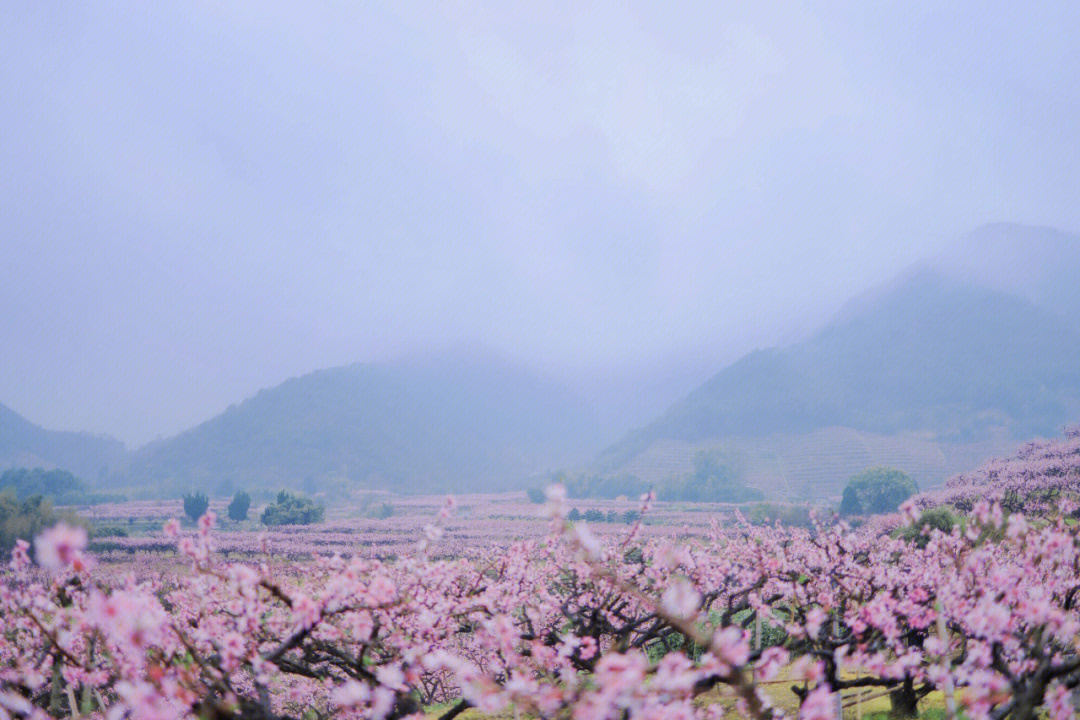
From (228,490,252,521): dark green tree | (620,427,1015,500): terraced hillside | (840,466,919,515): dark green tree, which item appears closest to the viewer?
(840,466,919,515): dark green tree

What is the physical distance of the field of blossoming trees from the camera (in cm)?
370

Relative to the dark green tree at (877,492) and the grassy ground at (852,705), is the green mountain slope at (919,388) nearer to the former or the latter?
the dark green tree at (877,492)

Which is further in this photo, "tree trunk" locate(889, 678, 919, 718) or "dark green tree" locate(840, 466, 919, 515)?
"dark green tree" locate(840, 466, 919, 515)

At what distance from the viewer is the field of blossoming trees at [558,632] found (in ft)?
12.1

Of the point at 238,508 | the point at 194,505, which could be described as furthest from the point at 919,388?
the point at 194,505

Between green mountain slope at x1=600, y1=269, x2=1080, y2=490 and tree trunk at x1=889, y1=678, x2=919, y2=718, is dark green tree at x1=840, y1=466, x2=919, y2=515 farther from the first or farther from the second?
green mountain slope at x1=600, y1=269, x2=1080, y2=490

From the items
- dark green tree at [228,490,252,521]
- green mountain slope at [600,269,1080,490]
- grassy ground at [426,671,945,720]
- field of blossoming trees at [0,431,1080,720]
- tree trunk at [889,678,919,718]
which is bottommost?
dark green tree at [228,490,252,521]

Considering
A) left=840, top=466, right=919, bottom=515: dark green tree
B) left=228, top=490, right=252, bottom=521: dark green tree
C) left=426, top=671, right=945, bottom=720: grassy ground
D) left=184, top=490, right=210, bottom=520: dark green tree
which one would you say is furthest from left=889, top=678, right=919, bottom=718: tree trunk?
left=228, top=490, right=252, bottom=521: dark green tree

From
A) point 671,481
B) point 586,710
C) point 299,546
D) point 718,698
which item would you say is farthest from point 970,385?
point 586,710

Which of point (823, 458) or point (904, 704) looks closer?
point (904, 704)

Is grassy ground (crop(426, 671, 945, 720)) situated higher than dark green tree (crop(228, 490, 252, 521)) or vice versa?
grassy ground (crop(426, 671, 945, 720))

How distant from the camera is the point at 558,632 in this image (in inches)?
435

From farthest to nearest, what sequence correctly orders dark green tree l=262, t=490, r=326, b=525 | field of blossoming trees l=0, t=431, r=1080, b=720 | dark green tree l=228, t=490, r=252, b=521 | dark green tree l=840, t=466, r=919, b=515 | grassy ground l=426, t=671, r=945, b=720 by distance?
dark green tree l=228, t=490, r=252, b=521 → dark green tree l=262, t=490, r=326, b=525 → dark green tree l=840, t=466, r=919, b=515 → grassy ground l=426, t=671, r=945, b=720 → field of blossoming trees l=0, t=431, r=1080, b=720

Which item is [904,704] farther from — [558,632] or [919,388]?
[919,388]
